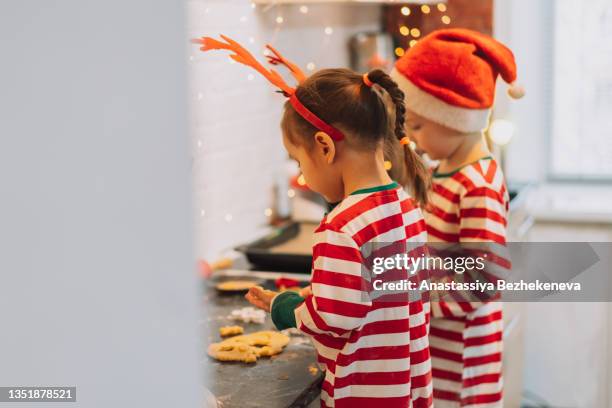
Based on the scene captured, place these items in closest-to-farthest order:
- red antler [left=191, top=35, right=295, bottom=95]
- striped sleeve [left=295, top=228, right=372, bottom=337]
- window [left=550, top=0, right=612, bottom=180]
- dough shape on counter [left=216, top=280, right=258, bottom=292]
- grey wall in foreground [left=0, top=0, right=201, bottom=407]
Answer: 1. grey wall in foreground [left=0, top=0, right=201, bottom=407]
2. striped sleeve [left=295, top=228, right=372, bottom=337]
3. red antler [left=191, top=35, right=295, bottom=95]
4. dough shape on counter [left=216, top=280, right=258, bottom=292]
5. window [left=550, top=0, right=612, bottom=180]

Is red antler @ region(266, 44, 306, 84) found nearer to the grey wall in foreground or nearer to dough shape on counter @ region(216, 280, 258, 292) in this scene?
dough shape on counter @ region(216, 280, 258, 292)

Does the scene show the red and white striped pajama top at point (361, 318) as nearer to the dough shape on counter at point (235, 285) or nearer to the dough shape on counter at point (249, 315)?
the dough shape on counter at point (249, 315)

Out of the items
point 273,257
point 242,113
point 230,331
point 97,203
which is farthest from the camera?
point 242,113

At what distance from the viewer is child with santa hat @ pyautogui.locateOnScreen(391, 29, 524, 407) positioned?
151cm

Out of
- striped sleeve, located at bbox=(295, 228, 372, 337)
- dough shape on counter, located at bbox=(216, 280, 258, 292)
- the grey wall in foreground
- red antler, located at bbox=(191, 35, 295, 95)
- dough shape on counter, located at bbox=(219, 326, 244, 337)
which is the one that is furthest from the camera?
dough shape on counter, located at bbox=(216, 280, 258, 292)

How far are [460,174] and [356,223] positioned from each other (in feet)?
1.53

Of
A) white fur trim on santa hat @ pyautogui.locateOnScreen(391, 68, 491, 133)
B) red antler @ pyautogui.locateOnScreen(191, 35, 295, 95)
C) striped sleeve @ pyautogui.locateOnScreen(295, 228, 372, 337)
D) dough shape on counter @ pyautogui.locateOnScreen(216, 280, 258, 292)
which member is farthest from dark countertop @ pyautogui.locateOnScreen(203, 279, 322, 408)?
white fur trim on santa hat @ pyautogui.locateOnScreen(391, 68, 491, 133)

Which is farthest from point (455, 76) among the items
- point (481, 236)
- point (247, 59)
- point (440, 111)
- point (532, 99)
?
point (532, 99)

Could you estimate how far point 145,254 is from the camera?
555 millimetres

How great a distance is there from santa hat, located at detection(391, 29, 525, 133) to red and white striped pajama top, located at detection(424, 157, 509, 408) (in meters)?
0.10

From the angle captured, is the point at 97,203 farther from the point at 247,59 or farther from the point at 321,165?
the point at 247,59

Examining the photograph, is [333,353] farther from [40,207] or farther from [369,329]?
[40,207]

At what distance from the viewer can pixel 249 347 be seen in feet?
4.42

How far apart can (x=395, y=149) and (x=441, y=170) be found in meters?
0.35
